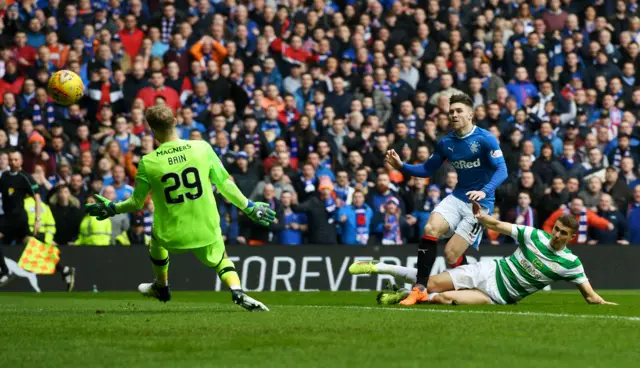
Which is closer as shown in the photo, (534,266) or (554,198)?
(534,266)

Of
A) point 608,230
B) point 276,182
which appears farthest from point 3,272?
point 608,230

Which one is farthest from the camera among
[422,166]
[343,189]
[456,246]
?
[343,189]

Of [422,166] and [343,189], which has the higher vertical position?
[422,166]

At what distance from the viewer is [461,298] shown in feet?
40.4

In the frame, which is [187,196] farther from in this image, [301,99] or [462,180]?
[301,99]

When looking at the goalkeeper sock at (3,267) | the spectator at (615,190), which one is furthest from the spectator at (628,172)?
the goalkeeper sock at (3,267)

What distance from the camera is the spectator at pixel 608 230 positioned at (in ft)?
67.1

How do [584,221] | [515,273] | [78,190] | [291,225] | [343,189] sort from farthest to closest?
[584,221] < [343,189] < [291,225] < [78,190] < [515,273]

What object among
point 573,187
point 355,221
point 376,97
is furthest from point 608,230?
point 376,97

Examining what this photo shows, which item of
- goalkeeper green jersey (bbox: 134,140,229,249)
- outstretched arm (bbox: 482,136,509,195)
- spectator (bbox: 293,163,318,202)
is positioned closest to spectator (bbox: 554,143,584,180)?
spectator (bbox: 293,163,318,202)

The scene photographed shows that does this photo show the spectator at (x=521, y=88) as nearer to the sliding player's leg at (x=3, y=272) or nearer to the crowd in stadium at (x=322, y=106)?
the crowd in stadium at (x=322, y=106)


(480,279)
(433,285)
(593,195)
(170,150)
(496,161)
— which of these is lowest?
(433,285)

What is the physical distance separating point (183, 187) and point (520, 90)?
14.0m

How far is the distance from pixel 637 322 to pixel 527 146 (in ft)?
38.8
